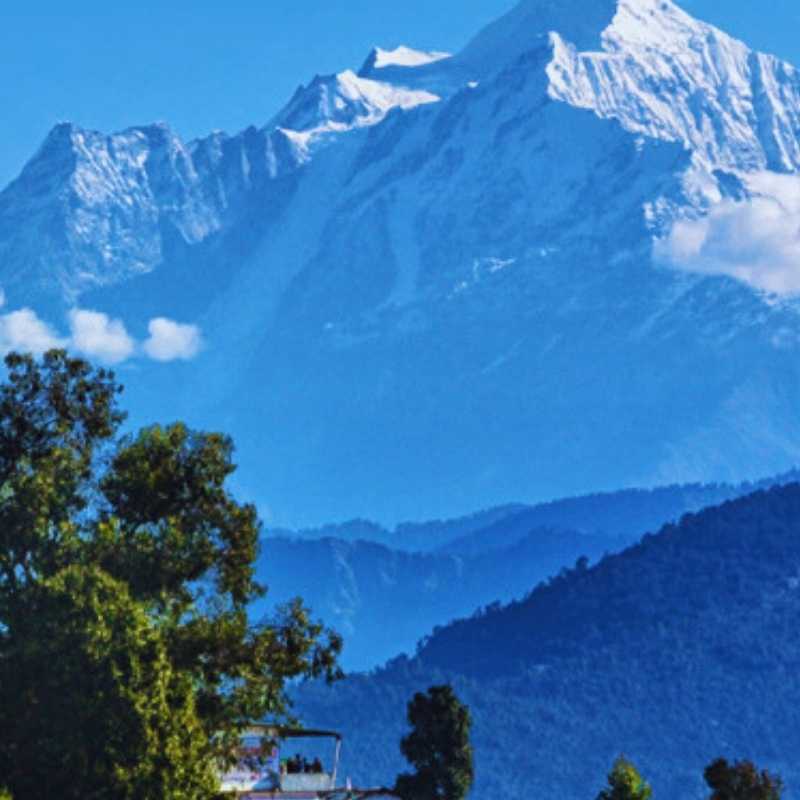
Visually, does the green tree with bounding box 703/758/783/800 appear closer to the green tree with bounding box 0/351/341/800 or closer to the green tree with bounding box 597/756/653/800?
the green tree with bounding box 597/756/653/800

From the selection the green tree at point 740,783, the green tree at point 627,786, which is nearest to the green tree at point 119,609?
the green tree at point 740,783

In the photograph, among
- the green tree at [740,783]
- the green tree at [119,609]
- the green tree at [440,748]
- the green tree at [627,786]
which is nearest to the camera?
the green tree at [119,609]

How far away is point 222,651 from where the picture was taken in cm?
7219

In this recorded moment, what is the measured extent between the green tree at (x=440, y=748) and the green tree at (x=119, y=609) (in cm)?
3657

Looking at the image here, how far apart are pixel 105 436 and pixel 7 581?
6.49 metres

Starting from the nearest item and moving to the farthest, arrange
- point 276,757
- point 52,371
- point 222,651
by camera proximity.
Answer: point 222,651 < point 52,371 < point 276,757

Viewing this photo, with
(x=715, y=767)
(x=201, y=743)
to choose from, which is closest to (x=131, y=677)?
(x=201, y=743)

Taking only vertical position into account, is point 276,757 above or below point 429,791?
below

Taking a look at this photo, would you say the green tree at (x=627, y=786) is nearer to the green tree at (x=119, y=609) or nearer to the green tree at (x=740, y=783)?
the green tree at (x=740, y=783)

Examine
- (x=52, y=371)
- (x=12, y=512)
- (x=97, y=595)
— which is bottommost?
(x=97, y=595)

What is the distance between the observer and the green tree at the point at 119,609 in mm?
66812

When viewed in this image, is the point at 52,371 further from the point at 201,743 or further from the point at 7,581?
the point at 201,743

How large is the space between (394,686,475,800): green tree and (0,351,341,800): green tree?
Answer: 120ft

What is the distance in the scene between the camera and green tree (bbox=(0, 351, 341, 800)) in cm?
6681
